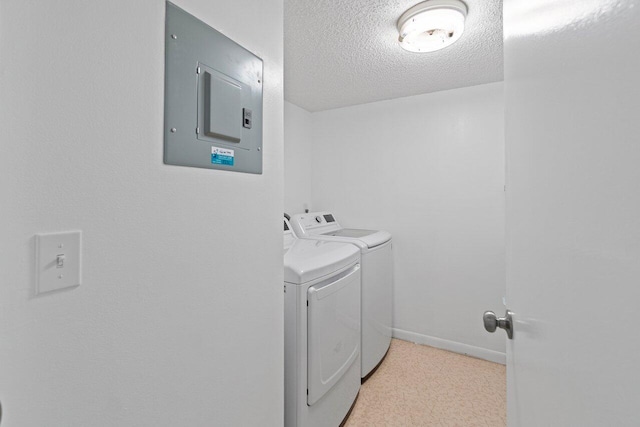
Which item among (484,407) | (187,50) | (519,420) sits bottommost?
A: (484,407)

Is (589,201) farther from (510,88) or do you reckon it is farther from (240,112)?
(240,112)

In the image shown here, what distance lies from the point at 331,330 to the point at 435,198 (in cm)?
165

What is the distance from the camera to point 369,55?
6.38ft

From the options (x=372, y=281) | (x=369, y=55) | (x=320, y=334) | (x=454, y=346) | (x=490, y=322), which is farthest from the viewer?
(x=454, y=346)

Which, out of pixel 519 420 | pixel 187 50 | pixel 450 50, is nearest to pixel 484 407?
pixel 519 420

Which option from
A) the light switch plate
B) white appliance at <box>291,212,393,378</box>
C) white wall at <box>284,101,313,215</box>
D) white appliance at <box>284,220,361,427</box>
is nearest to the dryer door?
white appliance at <box>284,220,361,427</box>

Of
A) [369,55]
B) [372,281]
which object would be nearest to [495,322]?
[372,281]

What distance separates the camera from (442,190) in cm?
255

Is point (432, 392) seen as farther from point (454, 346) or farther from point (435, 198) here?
point (435, 198)

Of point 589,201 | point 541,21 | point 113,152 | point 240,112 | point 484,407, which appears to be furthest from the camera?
point 484,407

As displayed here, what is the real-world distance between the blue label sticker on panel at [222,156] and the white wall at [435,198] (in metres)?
2.09

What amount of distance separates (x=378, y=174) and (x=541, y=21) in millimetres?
2393

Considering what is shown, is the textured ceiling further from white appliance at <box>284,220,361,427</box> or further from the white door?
white appliance at <box>284,220,361,427</box>

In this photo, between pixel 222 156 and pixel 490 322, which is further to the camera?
pixel 222 156
